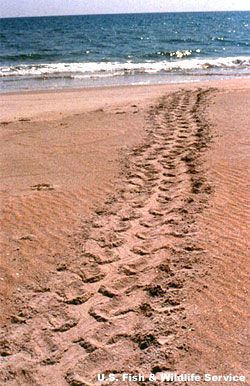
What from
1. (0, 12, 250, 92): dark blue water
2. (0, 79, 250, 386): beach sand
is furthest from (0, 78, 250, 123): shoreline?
(0, 12, 250, 92): dark blue water

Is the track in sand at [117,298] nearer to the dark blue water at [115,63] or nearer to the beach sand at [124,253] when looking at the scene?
the beach sand at [124,253]

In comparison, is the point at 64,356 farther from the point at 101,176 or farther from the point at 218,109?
the point at 218,109

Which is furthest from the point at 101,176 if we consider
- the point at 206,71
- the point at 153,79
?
the point at 206,71

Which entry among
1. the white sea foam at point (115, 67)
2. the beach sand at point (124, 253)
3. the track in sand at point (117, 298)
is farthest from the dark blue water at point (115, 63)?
the track in sand at point (117, 298)

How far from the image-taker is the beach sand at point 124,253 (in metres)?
2.87

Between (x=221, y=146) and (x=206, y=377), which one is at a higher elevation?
(x=221, y=146)

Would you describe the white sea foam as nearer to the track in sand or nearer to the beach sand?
the beach sand

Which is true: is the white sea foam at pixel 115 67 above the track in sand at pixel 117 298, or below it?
above

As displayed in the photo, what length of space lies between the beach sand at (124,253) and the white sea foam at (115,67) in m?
12.8

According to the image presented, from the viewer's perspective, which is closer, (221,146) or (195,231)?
(195,231)

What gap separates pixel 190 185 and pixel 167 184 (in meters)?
0.34

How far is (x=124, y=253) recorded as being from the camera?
4.12 meters

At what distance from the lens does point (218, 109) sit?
9.93 metres

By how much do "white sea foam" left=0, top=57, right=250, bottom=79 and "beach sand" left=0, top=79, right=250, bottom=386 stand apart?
12.8 m
